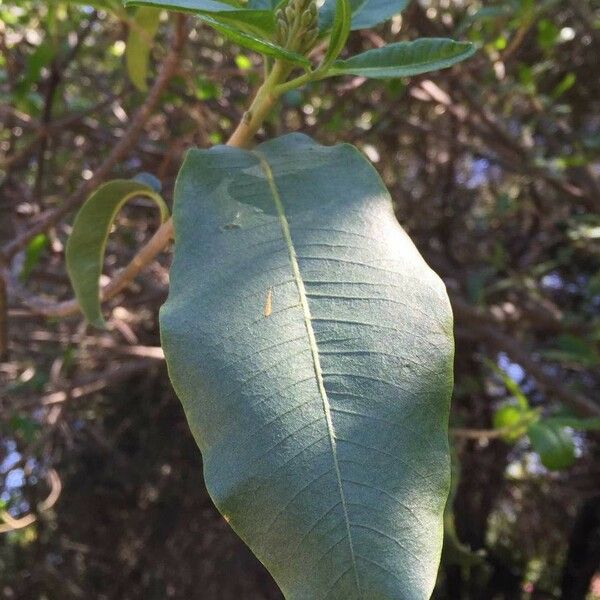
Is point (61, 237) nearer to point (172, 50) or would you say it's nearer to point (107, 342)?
point (107, 342)

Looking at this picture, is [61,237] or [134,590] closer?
[61,237]

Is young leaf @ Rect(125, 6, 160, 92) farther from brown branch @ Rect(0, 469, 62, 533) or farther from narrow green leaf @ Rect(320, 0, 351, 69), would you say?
brown branch @ Rect(0, 469, 62, 533)

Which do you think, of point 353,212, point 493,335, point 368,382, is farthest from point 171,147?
point 368,382

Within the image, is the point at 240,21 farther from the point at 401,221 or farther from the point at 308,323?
the point at 401,221

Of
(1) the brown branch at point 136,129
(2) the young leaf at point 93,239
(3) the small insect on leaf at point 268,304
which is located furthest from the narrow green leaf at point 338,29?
(1) the brown branch at point 136,129

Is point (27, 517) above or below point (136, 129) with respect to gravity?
below

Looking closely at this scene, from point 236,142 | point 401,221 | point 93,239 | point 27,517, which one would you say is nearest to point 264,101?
point 236,142
